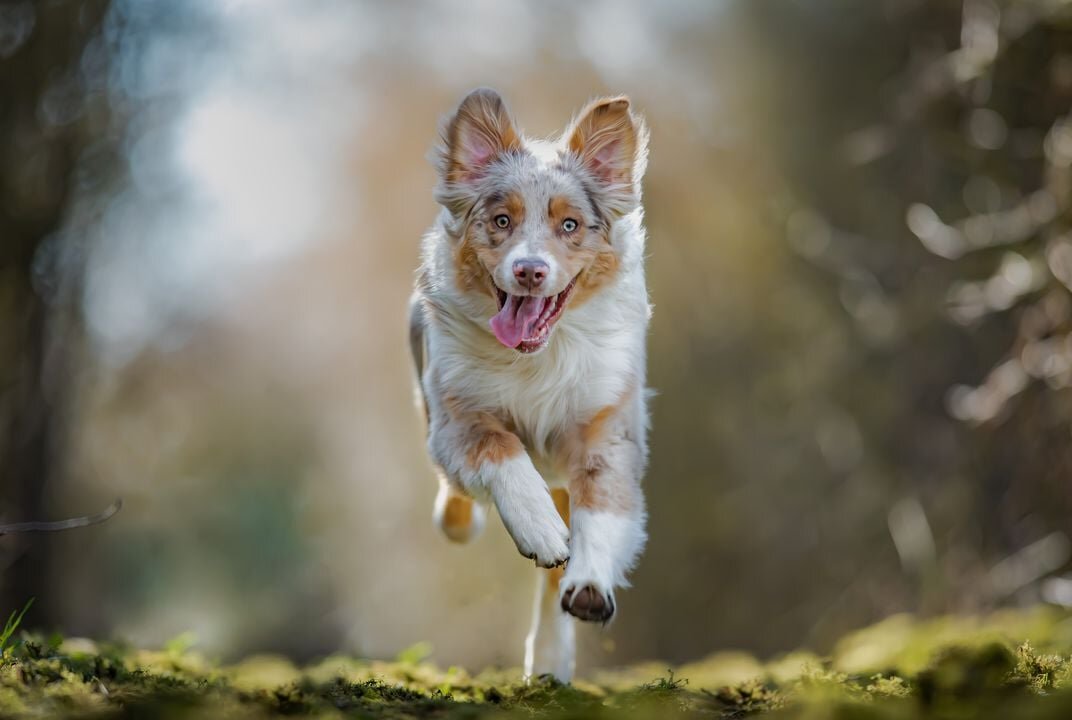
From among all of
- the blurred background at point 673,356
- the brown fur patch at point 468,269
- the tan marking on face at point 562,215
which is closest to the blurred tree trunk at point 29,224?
the blurred background at point 673,356

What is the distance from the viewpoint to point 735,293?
13094 millimetres

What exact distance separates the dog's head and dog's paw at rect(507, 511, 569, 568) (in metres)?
0.71

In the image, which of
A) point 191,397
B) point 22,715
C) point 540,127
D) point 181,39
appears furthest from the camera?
point 191,397

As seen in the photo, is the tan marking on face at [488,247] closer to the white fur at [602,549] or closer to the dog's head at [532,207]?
the dog's head at [532,207]

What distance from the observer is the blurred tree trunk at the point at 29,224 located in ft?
31.3

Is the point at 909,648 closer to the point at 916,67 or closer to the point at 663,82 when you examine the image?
the point at 916,67

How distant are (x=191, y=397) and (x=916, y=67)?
397 inches

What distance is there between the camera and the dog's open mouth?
4441 mm

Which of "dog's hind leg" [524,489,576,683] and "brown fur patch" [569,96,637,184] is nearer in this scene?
"brown fur patch" [569,96,637,184]

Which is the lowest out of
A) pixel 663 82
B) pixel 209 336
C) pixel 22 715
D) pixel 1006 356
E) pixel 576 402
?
pixel 22 715

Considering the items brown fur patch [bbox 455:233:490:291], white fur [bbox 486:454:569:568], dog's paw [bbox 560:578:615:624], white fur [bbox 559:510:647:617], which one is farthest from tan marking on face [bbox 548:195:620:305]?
dog's paw [bbox 560:578:615:624]

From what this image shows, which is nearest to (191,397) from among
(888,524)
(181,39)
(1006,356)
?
(181,39)

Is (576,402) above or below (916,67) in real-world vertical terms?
below

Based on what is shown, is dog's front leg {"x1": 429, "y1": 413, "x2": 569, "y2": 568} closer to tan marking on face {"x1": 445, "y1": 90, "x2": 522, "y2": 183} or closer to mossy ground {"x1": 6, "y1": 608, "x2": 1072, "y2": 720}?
mossy ground {"x1": 6, "y1": 608, "x2": 1072, "y2": 720}
